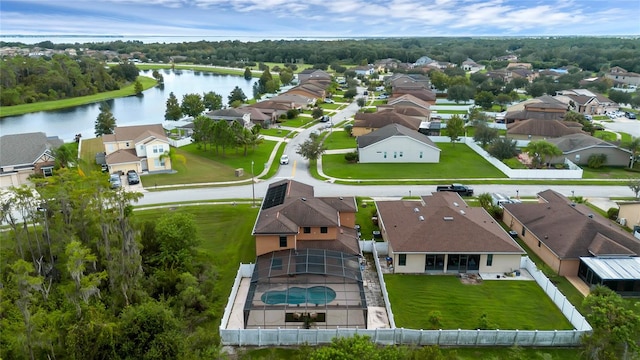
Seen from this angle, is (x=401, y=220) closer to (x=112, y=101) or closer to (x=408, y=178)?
(x=408, y=178)

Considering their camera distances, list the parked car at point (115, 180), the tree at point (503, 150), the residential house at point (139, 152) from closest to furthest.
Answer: the parked car at point (115, 180) < the residential house at point (139, 152) < the tree at point (503, 150)

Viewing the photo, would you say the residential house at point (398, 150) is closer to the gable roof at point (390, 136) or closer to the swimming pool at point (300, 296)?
the gable roof at point (390, 136)

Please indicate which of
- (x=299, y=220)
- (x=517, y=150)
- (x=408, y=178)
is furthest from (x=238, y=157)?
(x=517, y=150)

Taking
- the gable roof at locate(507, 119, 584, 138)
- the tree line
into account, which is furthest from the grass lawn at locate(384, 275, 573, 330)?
the tree line

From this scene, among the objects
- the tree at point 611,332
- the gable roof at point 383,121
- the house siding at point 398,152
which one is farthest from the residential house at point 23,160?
the tree at point 611,332

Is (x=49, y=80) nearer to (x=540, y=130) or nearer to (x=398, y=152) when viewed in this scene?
(x=398, y=152)

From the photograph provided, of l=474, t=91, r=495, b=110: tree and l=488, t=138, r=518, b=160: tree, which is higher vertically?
l=474, t=91, r=495, b=110: tree

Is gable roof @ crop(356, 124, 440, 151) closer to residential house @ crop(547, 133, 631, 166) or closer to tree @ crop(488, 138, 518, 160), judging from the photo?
tree @ crop(488, 138, 518, 160)
